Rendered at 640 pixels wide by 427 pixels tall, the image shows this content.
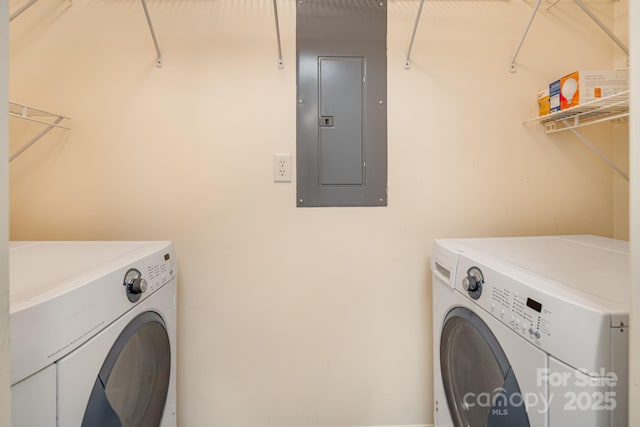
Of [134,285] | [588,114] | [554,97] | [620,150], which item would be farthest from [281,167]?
[620,150]

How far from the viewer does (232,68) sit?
3.72ft

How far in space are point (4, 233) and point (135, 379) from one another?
649 millimetres

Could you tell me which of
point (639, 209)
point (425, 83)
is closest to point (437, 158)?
point (425, 83)

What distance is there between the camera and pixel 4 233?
316mm

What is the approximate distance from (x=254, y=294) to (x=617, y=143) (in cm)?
168

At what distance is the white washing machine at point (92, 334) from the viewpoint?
46cm

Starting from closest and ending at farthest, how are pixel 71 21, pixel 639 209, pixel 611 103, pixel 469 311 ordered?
1. pixel 639 209
2. pixel 469 311
3. pixel 611 103
4. pixel 71 21

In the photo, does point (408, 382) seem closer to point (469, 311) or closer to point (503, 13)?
point (469, 311)

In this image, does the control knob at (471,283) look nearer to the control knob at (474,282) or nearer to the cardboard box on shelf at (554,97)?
the control knob at (474,282)

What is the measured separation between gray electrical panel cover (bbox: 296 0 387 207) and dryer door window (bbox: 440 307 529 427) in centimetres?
60

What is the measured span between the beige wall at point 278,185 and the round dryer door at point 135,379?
0.24 metres

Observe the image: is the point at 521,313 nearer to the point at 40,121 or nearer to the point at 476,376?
the point at 476,376

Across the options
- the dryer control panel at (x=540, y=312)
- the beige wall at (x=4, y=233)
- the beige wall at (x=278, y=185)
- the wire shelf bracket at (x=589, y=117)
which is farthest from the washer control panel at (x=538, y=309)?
the beige wall at (x=4, y=233)

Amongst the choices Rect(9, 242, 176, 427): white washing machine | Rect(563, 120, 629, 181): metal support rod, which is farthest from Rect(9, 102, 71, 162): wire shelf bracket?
Rect(563, 120, 629, 181): metal support rod
